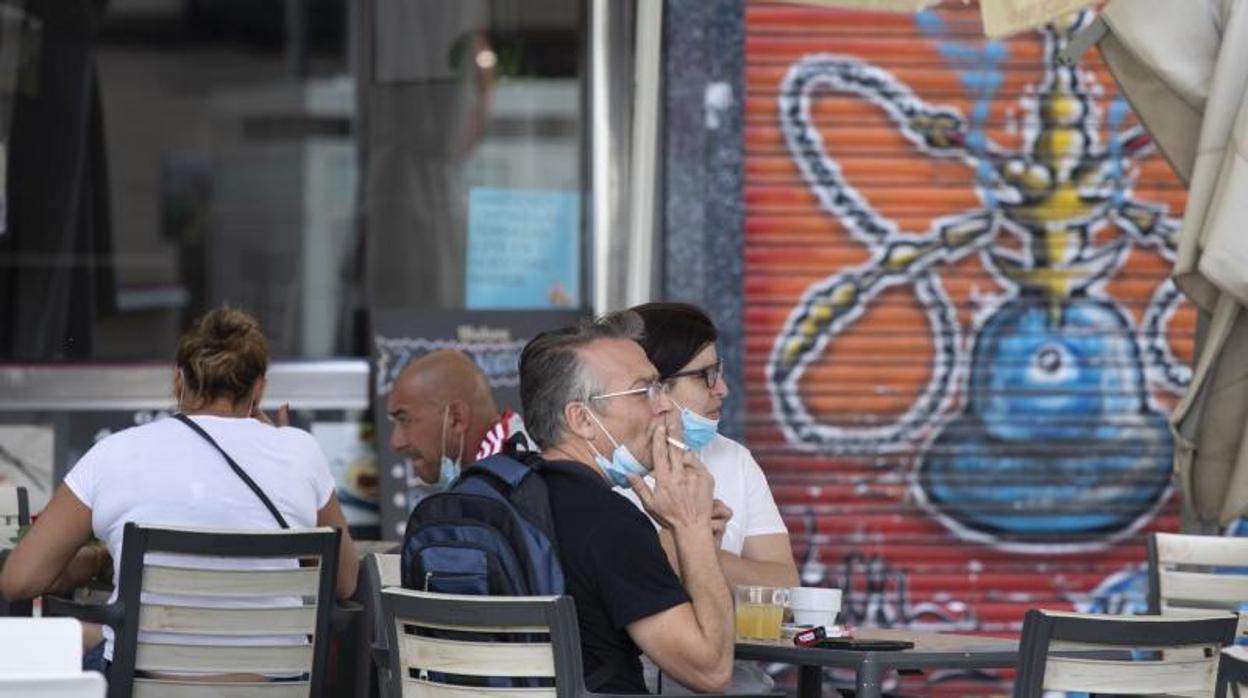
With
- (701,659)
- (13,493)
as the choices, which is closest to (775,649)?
(701,659)

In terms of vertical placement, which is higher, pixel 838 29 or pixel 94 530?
pixel 838 29

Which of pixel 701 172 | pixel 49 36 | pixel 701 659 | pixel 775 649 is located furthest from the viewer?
pixel 49 36

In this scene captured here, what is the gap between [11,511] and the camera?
5.86m

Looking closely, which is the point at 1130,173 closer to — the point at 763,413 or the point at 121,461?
the point at 763,413

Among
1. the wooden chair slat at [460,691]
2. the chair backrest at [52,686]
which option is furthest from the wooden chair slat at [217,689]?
the chair backrest at [52,686]

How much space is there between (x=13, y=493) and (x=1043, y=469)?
358cm

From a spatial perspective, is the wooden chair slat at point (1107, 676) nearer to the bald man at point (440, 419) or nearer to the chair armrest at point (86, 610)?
the chair armrest at point (86, 610)

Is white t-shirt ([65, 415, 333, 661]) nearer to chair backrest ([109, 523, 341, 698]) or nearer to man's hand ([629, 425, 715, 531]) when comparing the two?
chair backrest ([109, 523, 341, 698])

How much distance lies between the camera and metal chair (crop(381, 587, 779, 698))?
147 inches

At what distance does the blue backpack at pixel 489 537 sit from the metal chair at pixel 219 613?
839 millimetres

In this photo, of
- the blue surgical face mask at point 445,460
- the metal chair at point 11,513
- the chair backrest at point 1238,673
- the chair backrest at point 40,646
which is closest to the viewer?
the chair backrest at point 40,646

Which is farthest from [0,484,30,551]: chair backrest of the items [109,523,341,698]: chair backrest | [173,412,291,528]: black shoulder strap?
[109,523,341,698]: chair backrest

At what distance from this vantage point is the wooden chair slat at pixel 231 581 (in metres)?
4.78

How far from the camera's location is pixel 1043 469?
7.60m
